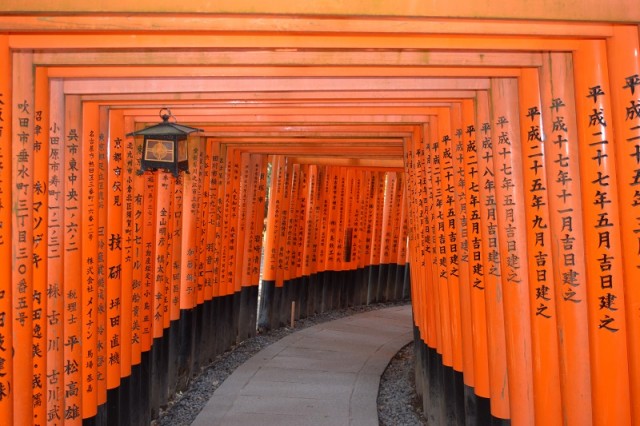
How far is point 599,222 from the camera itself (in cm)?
336

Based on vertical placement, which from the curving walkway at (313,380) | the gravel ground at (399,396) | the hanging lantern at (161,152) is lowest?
the gravel ground at (399,396)

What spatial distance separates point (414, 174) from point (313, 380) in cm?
337

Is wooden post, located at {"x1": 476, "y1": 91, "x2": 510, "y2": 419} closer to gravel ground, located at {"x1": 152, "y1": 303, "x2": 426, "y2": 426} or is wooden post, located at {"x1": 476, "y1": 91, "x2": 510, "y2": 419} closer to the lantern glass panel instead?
the lantern glass panel

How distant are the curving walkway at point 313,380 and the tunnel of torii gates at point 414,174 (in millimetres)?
946

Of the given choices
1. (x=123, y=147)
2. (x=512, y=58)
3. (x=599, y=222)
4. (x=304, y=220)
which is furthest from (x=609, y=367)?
(x=304, y=220)

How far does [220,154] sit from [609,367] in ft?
22.0

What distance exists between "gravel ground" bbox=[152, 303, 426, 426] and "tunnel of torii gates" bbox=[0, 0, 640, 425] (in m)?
0.39

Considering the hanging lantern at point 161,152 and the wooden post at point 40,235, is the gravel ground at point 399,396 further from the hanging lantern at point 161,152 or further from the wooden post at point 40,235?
the wooden post at point 40,235

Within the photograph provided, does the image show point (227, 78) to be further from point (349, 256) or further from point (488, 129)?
point (349, 256)

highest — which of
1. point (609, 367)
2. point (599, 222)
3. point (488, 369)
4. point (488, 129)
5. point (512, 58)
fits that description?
point (512, 58)

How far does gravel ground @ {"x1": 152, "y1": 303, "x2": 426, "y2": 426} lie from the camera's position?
23.5 ft

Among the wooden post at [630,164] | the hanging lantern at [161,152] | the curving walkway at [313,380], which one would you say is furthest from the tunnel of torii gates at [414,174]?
the curving walkway at [313,380]

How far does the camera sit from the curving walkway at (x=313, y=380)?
6902 mm

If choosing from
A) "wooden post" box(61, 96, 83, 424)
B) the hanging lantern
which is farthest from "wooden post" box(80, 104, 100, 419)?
the hanging lantern
